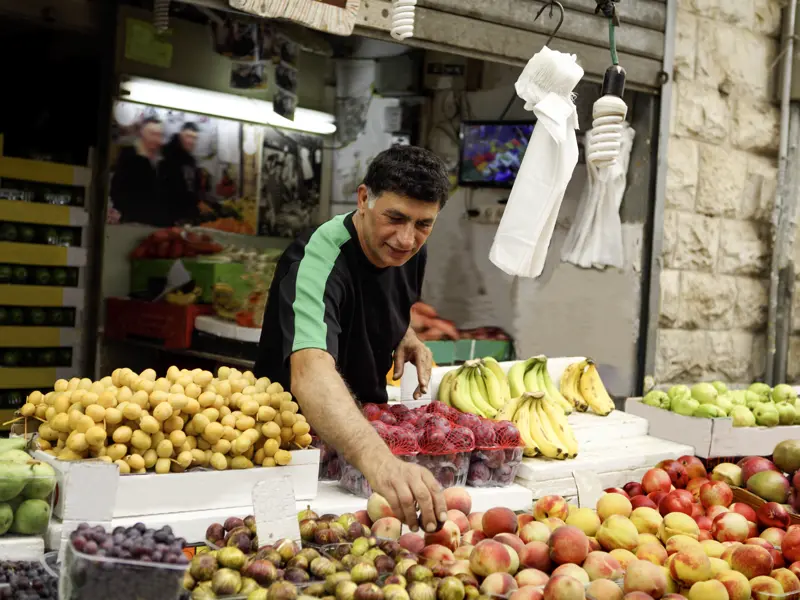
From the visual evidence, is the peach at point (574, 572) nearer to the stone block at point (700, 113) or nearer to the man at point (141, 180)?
the stone block at point (700, 113)

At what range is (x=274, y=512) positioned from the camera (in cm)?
204

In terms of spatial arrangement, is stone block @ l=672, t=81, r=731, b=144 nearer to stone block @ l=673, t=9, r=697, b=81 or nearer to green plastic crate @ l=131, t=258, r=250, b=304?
stone block @ l=673, t=9, r=697, b=81

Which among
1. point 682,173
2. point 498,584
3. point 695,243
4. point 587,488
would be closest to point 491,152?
point 682,173

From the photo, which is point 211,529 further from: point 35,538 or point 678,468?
point 678,468

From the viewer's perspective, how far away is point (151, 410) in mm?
2332

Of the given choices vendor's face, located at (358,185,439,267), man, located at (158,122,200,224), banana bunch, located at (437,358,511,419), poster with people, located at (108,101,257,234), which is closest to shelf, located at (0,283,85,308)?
poster with people, located at (108,101,257,234)

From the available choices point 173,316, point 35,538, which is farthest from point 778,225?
point 35,538

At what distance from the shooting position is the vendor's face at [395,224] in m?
2.73

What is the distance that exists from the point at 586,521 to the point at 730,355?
4209mm

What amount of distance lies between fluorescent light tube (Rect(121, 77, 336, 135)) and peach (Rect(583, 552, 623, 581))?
5679mm

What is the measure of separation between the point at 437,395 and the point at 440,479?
3.49 feet

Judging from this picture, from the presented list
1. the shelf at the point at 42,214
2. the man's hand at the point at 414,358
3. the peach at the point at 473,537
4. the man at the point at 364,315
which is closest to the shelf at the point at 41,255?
the shelf at the point at 42,214

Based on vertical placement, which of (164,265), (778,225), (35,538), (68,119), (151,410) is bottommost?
(35,538)

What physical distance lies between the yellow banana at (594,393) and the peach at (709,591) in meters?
2.11
